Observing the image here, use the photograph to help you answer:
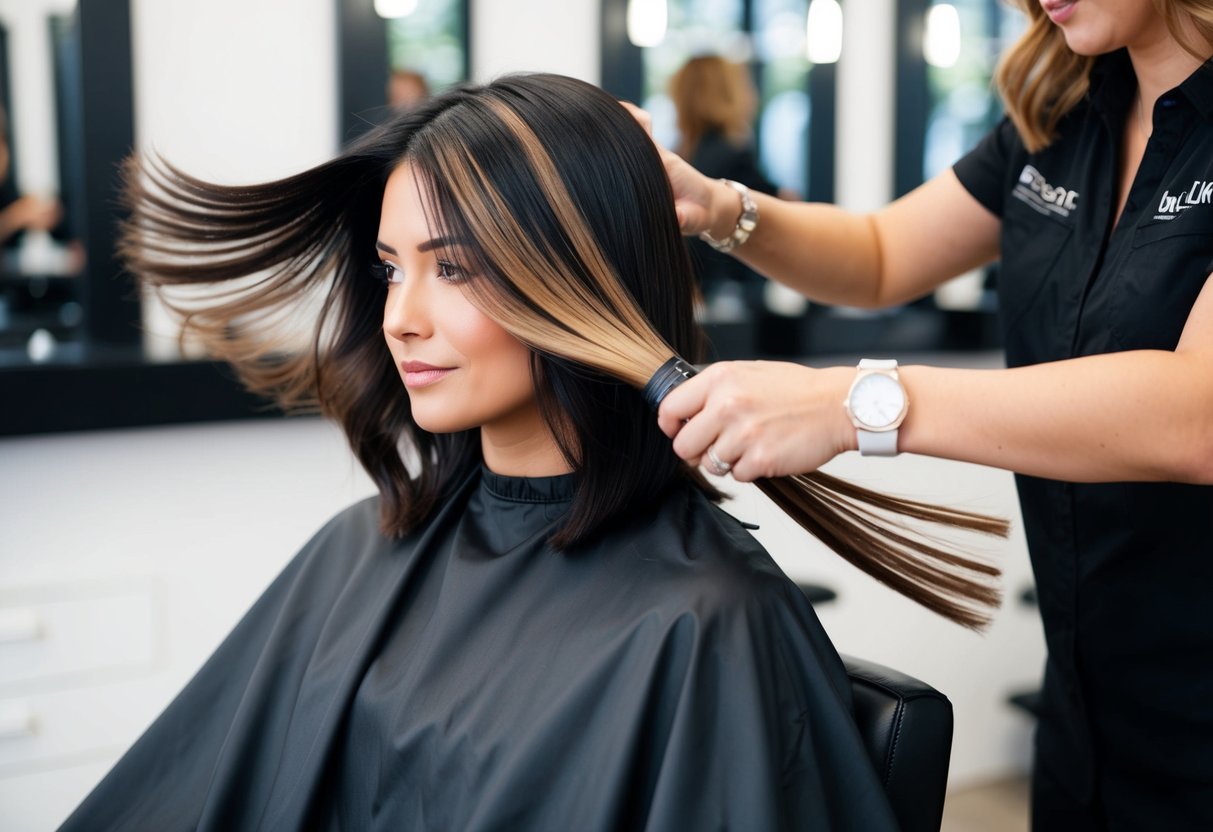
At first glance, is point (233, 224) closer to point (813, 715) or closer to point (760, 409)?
point (760, 409)

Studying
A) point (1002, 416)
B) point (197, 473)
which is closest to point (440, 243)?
point (1002, 416)

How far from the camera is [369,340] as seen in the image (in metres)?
1.47

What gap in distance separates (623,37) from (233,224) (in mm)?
1625

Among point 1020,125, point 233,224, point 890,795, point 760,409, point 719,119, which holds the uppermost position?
point 719,119

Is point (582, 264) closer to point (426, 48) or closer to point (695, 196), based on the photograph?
point (695, 196)

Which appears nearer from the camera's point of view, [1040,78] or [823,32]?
[1040,78]

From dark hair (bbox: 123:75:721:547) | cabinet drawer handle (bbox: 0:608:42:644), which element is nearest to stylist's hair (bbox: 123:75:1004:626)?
dark hair (bbox: 123:75:721:547)

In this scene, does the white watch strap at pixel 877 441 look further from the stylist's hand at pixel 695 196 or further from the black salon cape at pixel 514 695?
the stylist's hand at pixel 695 196

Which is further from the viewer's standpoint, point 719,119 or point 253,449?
point 719,119

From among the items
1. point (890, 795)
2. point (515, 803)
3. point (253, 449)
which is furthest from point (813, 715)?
point (253, 449)

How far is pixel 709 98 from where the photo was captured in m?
3.08

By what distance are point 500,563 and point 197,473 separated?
3.84 feet

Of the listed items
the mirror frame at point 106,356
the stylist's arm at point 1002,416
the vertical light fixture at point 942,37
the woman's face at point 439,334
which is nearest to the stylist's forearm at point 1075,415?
the stylist's arm at point 1002,416

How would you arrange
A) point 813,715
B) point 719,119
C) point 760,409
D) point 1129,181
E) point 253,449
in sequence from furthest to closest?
point 719,119
point 253,449
point 1129,181
point 813,715
point 760,409
